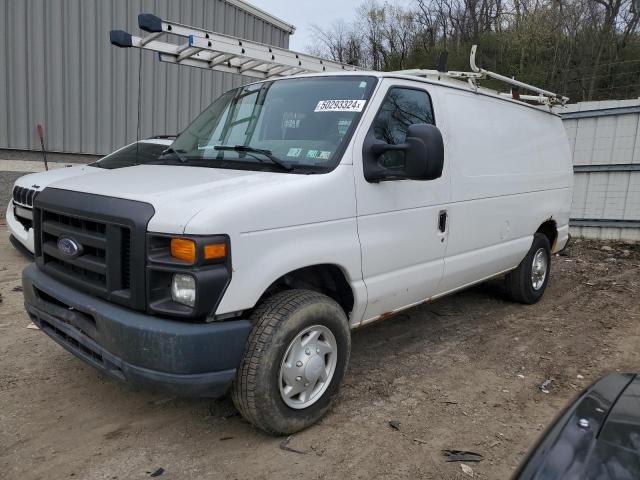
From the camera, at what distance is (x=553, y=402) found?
12.4 feet

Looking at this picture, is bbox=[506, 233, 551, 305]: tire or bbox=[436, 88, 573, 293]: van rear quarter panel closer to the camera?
bbox=[436, 88, 573, 293]: van rear quarter panel

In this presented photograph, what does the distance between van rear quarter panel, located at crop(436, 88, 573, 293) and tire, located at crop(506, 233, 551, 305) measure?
233mm

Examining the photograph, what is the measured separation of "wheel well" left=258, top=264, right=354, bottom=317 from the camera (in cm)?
328

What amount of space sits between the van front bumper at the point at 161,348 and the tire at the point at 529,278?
3967mm

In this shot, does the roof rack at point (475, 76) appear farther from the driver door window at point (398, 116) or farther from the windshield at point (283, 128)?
the windshield at point (283, 128)

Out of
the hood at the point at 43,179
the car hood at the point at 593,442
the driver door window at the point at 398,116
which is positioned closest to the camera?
the car hood at the point at 593,442

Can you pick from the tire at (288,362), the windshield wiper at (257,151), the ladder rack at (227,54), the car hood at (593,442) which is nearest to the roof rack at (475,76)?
the ladder rack at (227,54)

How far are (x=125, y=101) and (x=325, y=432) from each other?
10503mm

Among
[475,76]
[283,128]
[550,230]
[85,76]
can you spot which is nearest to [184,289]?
[283,128]

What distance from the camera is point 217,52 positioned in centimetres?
472

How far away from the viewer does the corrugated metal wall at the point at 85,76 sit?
1030cm

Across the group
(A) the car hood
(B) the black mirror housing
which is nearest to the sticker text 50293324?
(B) the black mirror housing

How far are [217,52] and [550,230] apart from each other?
4.23 metres

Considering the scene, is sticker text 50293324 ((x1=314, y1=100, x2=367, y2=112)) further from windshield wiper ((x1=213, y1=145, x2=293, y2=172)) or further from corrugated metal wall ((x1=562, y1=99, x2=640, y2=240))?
corrugated metal wall ((x1=562, y1=99, x2=640, y2=240))
